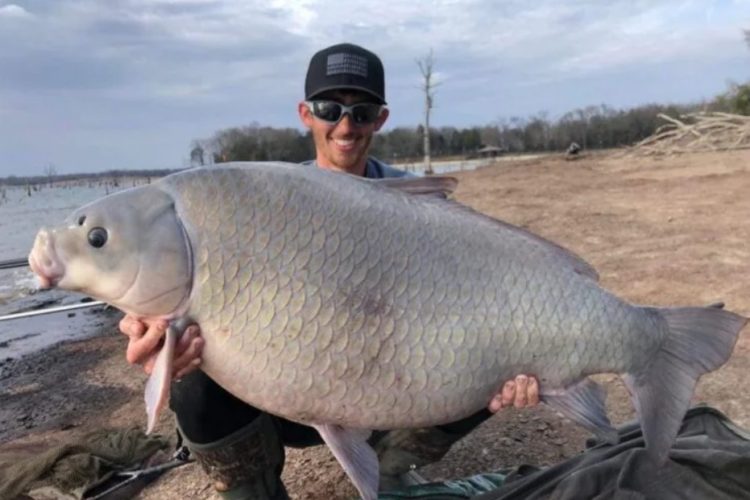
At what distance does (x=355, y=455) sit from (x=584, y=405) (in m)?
0.79

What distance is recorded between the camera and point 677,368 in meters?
Answer: 2.25

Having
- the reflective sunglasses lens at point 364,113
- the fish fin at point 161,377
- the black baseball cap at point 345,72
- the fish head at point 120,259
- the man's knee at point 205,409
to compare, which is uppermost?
the black baseball cap at point 345,72

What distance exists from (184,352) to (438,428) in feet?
4.95

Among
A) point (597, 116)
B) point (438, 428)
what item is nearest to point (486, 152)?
point (597, 116)

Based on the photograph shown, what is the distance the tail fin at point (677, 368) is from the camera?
87.3 inches

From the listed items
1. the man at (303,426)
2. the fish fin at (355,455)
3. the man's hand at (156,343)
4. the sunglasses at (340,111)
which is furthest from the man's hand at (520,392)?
the sunglasses at (340,111)

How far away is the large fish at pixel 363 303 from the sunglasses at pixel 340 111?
1148 mm

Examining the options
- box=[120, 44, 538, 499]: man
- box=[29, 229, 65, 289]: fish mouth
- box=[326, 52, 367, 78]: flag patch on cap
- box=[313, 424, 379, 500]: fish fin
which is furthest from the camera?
box=[326, 52, 367, 78]: flag patch on cap

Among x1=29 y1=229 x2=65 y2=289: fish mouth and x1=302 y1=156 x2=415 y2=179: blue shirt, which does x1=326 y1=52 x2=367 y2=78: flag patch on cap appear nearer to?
x1=302 y1=156 x2=415 y2=179: blue shirt

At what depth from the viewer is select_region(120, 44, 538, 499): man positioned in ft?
7.45

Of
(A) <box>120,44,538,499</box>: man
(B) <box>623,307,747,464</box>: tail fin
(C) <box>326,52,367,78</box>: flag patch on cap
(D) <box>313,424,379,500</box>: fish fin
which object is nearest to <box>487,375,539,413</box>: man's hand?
(A) <box>120,44,538,499</box>: man

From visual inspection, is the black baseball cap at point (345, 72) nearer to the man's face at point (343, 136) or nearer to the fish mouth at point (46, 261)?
the man's face at point (343, 136)

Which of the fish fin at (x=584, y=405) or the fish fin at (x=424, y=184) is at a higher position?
the fish fin at (x=424, y=184)

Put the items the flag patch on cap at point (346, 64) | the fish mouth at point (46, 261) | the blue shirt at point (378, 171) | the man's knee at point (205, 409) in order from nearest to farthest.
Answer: the fish mouth at point (46, 261), the man's knee at point (205, 409), the flag patch on cap at point (346, 64), the blue shirt at point (378, 171)
